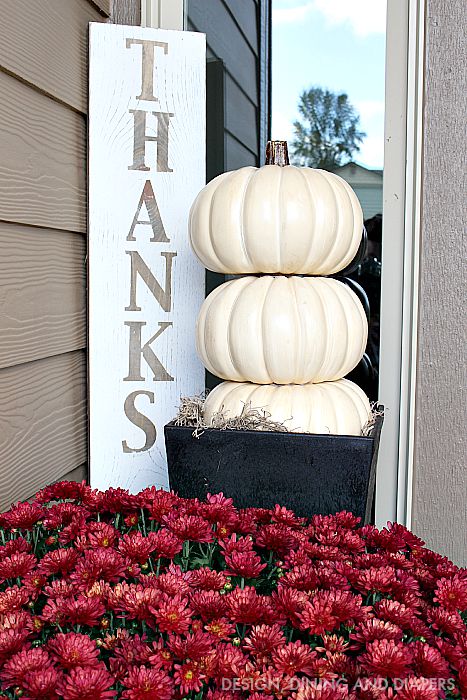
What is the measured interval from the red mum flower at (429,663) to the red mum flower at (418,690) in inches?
1.0

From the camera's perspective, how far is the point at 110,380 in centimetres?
141

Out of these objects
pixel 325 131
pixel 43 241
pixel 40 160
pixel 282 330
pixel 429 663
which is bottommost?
pixel 429 663

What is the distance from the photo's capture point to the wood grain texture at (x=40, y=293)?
108cm

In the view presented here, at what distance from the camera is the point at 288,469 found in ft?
3.35

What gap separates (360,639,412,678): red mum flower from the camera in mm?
502

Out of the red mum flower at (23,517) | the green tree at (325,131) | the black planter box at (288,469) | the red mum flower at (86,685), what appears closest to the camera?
the red mum flower at (86,685)

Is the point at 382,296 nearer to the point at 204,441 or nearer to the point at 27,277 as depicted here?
the point at 204,441

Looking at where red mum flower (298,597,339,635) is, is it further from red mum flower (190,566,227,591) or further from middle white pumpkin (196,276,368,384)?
middle white pumpkin (196,276,368,384)

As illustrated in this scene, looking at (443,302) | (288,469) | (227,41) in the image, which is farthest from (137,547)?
(227,41)

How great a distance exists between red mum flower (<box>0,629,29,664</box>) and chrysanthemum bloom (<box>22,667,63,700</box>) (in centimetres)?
5

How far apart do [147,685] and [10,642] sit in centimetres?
12

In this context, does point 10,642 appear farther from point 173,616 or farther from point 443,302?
point 443,302

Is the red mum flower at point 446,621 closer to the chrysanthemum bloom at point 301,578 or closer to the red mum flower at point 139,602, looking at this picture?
the chrysanthemum bloom at point 301,578

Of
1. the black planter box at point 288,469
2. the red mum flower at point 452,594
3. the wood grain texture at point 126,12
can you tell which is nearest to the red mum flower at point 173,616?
the red mum flower at point 452,594
